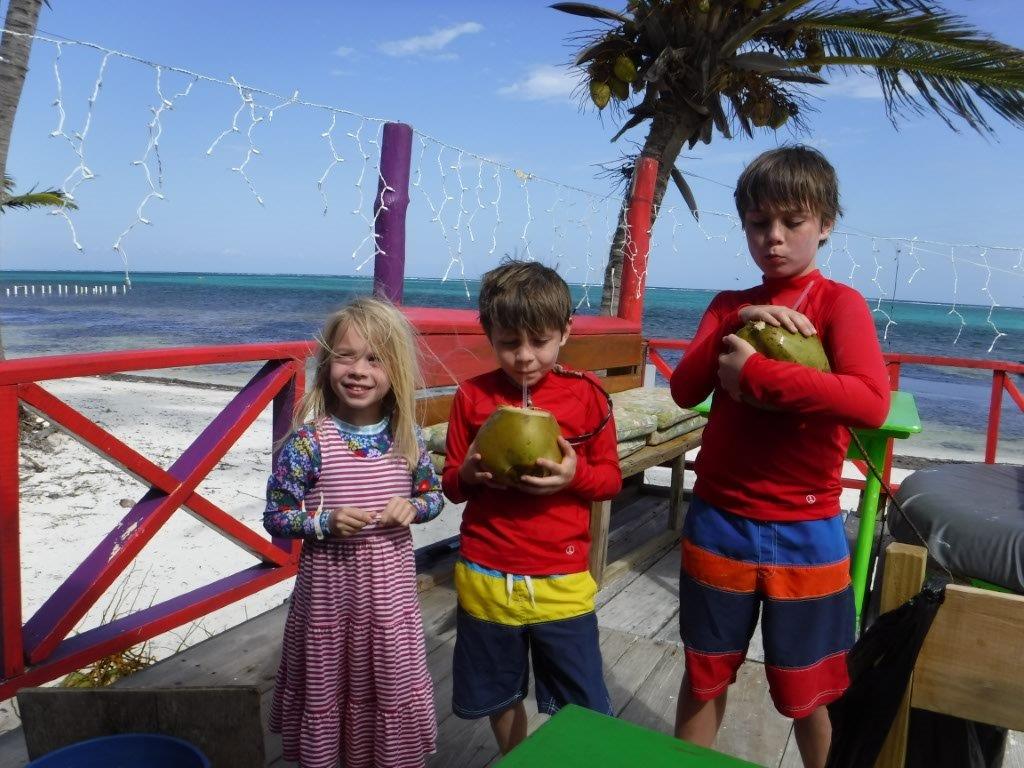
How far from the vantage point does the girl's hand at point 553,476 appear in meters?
1.64

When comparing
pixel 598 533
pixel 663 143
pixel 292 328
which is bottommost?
pixel 292 328

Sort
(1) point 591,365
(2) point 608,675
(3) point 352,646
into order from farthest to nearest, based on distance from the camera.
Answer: (1) point 591,365 < (2) point 608,675 < (3) point 352,646

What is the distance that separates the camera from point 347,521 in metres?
1.71

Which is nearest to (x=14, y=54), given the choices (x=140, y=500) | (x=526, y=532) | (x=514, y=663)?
(x=140, y=500)

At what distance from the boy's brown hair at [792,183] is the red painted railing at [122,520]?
5.96 feet

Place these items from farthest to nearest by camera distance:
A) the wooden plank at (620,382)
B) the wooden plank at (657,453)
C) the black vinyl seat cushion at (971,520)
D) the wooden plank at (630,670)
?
the wooden plank at (620,382)
the wooden plank at (657,453)
the black vinyl seat cushion at (971,520)
the wooden plank at (630,670)

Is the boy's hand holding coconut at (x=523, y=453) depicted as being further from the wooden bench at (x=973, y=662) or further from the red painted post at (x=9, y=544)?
the red painted post at (x=9, y=544)

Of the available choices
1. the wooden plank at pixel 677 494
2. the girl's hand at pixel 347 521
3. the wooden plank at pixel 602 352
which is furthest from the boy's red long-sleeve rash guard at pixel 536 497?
the wooden plank at pixel 677 494

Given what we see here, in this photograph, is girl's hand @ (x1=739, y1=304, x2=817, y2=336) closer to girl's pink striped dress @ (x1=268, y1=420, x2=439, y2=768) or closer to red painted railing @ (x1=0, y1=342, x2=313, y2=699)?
girl's pink striped dress @ (x1=268, y1=420, x2=439, y2=768)

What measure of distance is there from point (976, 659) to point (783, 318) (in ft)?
2.39

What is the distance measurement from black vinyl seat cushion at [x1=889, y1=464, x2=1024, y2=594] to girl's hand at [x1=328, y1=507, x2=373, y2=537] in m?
1.81

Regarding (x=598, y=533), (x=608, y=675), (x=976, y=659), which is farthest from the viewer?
(x=598, y=533)

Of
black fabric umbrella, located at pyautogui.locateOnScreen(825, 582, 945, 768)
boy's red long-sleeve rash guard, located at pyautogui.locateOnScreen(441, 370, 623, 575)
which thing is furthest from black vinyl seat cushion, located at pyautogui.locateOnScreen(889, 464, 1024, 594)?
black fabric umbrella, located at pyautogui.locateOnScreen(825, 582, 945, 768)

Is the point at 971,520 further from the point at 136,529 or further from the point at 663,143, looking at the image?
the point at 663,143
